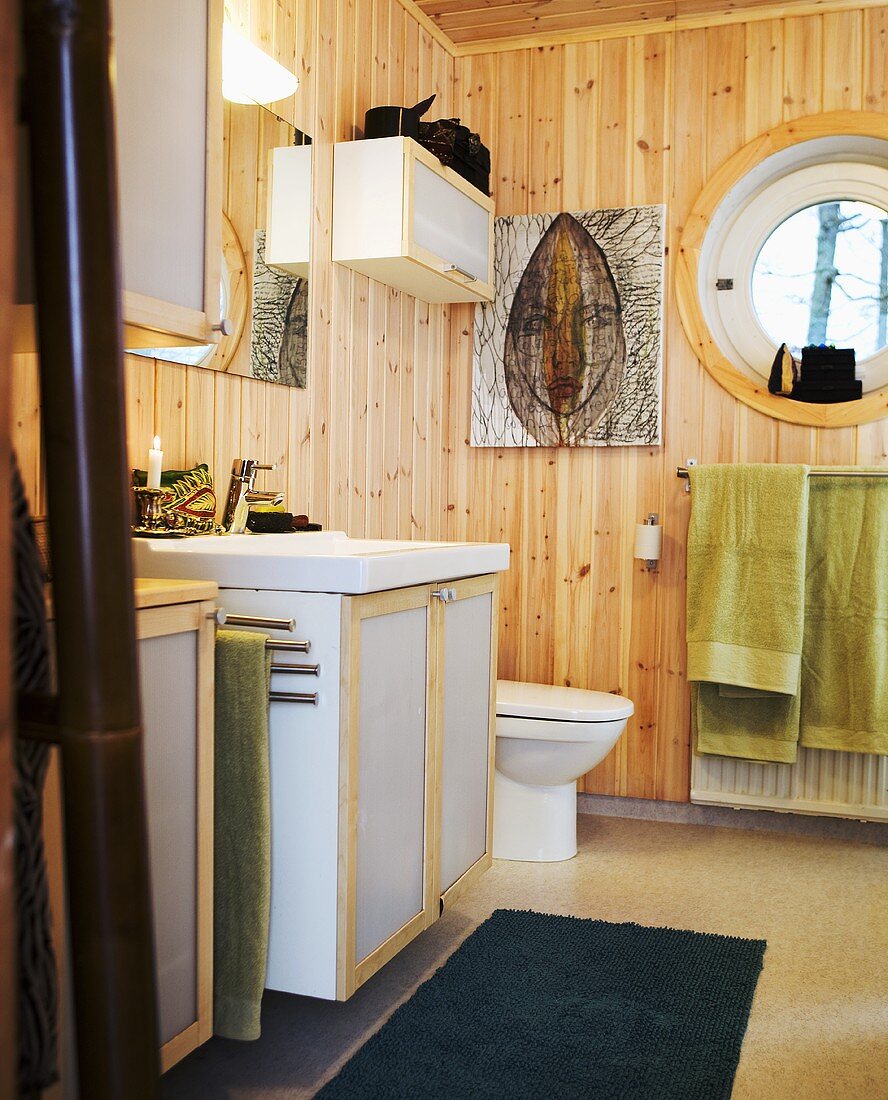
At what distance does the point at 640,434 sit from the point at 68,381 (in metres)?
2.77

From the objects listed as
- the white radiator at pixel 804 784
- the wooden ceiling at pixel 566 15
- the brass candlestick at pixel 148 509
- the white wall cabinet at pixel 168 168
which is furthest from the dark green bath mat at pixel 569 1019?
the wooden ceiling at pixel 566 15

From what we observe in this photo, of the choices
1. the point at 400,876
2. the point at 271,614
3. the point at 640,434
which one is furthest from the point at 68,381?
the point at 640,434

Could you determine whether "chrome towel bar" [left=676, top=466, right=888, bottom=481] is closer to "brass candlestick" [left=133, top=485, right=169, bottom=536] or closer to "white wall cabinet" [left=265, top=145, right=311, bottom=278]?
"white wall cabinet" [left=265, top=145, right=311, bottom=278]

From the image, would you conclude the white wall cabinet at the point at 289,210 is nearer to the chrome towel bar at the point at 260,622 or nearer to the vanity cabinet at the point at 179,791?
the chrome towel bar at the point at 260,622

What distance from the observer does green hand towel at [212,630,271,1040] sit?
65.3 inches

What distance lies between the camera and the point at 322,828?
171 cm

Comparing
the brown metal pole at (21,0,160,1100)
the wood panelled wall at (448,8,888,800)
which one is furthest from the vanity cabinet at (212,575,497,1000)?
the wood panelled wall at (448,8,888,800)

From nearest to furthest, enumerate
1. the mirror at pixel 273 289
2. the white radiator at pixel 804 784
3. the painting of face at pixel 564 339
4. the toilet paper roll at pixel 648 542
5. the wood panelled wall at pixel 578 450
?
the mirror at pixel 273 289, the wood panelled wall at pixel 578 450, the white radiator at pixel 804 784, the toilet paper roll at pixel 648 542, the painting of face at pixel 564 339

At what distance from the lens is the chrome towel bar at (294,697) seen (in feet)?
5.55

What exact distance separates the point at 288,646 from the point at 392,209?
4.54ft

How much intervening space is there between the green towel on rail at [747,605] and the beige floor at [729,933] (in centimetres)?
33

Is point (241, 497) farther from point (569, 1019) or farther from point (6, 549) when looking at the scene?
point (6, 549)

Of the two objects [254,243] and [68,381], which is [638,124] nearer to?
[254,243]

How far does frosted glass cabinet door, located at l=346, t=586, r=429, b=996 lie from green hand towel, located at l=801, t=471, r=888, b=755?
1.48 metres
